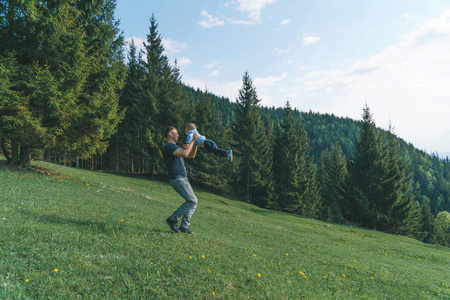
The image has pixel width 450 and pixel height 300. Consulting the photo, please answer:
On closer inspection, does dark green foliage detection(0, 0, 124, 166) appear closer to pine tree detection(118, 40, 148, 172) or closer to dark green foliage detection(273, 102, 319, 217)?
pine tree detection(118, 40, 148, 172)

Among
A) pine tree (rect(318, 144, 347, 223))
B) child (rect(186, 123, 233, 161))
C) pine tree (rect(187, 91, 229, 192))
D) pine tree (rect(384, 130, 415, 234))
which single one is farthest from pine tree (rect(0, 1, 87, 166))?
pine tree (rect(318, 144, 347, 223))

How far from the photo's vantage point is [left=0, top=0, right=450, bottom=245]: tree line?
15.1m

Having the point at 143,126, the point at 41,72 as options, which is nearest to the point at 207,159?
the point at 143,126

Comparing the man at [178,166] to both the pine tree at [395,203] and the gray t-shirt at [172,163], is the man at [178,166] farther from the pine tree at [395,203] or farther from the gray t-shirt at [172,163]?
the pine tree at [395,203]

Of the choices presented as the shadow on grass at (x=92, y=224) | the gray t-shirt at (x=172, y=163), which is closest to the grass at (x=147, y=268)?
the shadow on grass at (x=92, y=224)

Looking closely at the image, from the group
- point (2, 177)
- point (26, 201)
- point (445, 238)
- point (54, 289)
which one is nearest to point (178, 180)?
point (54, 289)

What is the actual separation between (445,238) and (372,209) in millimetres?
63712

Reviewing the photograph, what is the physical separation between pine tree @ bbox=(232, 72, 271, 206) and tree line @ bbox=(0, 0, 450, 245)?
195mm

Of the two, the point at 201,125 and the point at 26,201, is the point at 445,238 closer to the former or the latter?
the point at 201,125

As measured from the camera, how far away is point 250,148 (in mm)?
43719

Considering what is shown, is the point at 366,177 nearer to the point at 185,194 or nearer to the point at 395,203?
the point at 395,203

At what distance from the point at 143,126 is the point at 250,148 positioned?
19.5 meters

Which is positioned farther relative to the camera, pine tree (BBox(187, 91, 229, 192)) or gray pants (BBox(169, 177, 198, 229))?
pine tree (BBox(187, 91, 229, 192))

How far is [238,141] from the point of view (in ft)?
147
